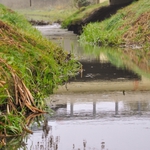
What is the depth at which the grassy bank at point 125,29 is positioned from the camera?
26.4 m

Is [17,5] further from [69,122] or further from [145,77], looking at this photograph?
[69,122]

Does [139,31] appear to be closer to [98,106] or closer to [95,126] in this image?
[98,106]

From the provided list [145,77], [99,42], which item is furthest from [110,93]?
[99,42]

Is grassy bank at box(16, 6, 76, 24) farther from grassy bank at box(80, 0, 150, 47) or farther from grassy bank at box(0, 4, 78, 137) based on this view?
grassy bank at box(0, 4, 78, 137)

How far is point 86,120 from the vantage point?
31.9 ft

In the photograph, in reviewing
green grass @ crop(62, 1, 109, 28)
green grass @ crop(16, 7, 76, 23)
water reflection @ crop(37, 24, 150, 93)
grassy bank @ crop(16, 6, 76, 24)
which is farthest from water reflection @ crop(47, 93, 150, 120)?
green grass @ crop(16, 7, 76, 23)

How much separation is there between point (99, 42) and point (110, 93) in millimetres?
15849

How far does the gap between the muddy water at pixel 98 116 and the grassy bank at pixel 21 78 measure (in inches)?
10.8

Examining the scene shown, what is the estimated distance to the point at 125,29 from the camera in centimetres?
2802

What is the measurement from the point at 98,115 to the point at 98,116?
0.06m

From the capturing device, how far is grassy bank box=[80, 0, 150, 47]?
86.7 feet

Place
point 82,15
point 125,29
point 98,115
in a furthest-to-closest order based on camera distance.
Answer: point 82,15 → point 125,29 → point 98,115

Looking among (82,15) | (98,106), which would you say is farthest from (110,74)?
(82,15)

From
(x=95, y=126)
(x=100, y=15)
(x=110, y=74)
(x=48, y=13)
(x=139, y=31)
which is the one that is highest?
(x=48, y=13)
